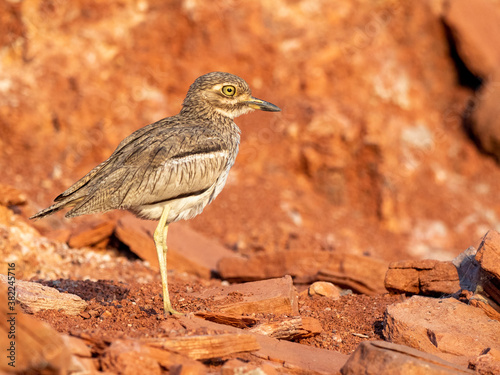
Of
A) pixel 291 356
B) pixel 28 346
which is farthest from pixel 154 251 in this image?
pixel 28 346

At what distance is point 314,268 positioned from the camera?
8.35 metres

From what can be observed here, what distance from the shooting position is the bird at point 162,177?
5.93 meters

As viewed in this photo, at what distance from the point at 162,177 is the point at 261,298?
153 centimetres

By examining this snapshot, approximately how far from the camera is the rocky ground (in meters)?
9.07

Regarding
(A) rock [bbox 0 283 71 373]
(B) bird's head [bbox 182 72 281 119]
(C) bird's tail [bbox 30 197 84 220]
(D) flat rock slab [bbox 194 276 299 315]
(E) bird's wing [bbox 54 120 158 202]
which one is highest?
(B) bird's head [bbox 182 72 281 119]

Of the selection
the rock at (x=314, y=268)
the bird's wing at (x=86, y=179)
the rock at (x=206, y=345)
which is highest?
the bird's wing at (x=86, y=179)

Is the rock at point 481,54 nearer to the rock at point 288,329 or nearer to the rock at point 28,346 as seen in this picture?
the rock at point 288,329

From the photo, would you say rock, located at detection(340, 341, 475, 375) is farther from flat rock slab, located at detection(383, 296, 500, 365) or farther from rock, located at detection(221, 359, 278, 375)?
flat rock slab, located at detection(383, 296, 500, 365)

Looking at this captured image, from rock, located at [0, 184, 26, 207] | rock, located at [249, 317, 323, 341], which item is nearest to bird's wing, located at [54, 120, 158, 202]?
rock, located at [249, 317, 323, 341]

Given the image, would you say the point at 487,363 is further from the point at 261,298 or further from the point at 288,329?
the point at 261,298

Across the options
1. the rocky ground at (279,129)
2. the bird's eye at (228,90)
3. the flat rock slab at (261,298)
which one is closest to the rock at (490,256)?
the rocky ground at (279,129)

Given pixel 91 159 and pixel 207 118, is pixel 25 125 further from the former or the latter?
pixel 207 118

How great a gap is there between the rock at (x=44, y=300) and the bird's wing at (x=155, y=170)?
2.63ft

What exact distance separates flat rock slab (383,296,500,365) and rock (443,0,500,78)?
32.3ft
